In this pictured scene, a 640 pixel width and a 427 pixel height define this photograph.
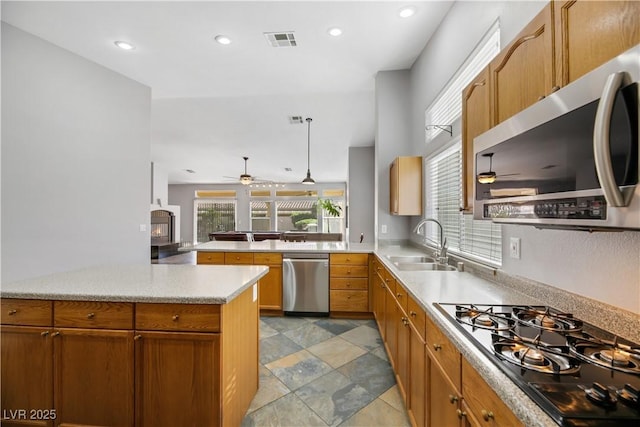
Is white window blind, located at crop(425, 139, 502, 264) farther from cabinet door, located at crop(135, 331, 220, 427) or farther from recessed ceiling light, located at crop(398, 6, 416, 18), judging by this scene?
cabinet door, located at crop(135, 331, 220, 427)

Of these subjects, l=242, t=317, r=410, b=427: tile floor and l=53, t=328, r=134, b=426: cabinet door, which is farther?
l=242, t=317, r=410, b=427: tile floor

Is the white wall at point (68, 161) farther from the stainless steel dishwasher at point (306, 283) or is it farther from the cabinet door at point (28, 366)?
the stainless steel dishwasher at point (306, 283)

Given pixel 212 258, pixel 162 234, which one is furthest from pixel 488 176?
pixel 162 234

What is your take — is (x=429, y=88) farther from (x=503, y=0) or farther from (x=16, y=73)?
(x=16, y=73)

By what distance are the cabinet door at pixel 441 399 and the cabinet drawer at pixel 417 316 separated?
0.14 m

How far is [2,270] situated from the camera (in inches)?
106

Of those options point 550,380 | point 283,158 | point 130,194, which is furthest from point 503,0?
point 283,158

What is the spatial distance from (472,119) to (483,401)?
1.36 m

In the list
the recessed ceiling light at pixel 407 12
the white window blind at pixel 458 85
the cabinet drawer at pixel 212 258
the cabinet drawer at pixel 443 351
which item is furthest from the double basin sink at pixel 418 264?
the recessed ceiling light at pixel 407 12

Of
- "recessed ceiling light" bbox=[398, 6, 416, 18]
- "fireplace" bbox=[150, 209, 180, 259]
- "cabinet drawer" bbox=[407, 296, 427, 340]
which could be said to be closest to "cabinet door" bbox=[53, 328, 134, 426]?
"cabinet drawer" bbox=[407, 296, 427, 340]

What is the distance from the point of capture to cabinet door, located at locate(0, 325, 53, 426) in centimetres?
152

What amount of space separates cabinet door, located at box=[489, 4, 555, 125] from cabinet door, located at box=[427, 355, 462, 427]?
3.74ft

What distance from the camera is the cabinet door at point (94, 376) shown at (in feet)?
4.89

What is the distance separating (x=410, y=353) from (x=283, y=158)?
22.8ft
